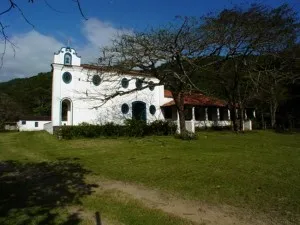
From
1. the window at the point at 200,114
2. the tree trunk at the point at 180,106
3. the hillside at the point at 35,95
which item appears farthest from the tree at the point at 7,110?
the tree trunk at the point at 180,106

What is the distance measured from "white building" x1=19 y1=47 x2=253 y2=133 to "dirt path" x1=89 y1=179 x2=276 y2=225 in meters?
17.1

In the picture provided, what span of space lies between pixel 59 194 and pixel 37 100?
72603 millimetres

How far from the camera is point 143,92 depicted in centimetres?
3353

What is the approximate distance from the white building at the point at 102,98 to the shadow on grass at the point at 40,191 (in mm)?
14161

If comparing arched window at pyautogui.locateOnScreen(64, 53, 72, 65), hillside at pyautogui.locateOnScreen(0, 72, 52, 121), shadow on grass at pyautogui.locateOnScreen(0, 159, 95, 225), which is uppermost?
hillside at pyautogui.locateOnScreen(0, 72, 52, 121)

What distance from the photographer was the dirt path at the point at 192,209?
5.10 metres

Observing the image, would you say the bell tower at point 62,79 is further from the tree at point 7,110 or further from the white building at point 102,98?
the tree at point 7,110

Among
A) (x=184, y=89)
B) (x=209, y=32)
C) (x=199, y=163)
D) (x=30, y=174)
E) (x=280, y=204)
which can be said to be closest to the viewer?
(x=280, y=204)

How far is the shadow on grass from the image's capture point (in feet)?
17.8

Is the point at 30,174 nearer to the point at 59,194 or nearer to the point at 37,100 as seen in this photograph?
the point at 59,194

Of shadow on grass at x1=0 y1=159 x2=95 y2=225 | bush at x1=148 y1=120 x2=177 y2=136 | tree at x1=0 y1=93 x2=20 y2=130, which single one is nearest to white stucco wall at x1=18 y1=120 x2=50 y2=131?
tree at x1=0 y1=93 x2=20 y2=130

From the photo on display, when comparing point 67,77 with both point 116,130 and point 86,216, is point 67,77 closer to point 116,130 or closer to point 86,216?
point 116,130

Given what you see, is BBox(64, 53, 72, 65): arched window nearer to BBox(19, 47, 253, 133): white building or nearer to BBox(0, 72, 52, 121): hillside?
BBox(19, 47, 253, 133): white building

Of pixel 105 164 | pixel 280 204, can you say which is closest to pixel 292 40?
pixel 105 164
